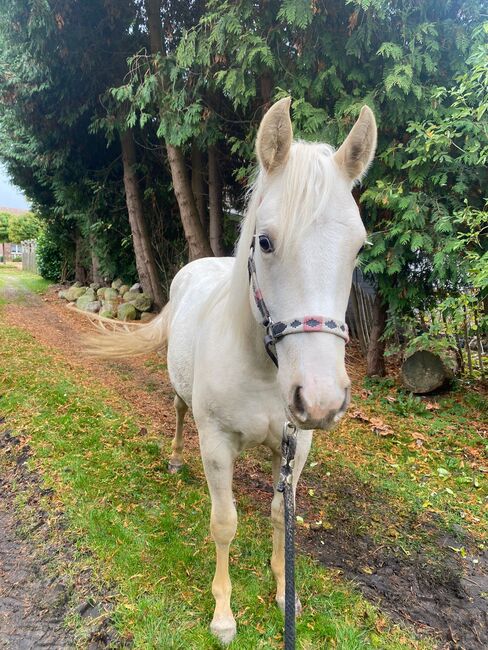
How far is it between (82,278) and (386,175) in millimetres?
13370

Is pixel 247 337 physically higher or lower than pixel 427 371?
higher

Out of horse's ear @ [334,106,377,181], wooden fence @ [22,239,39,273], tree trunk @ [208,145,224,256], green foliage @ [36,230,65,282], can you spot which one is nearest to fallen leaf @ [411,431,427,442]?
horse's ear @ [334,106,377,181]

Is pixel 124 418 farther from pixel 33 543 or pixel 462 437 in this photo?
pixel 462 437

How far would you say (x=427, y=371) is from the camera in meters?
5.05

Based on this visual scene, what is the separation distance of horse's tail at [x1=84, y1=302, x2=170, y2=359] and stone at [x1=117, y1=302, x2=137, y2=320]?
5507 mm

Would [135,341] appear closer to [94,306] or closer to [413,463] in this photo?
[413,463]

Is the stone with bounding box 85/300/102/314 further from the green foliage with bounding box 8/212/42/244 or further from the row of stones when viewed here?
the green foliage with bounding box 8/212/42/244

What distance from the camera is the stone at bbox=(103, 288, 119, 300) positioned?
11508 mm

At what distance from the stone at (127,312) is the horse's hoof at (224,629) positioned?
8302mm

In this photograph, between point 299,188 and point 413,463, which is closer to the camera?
point 299,188

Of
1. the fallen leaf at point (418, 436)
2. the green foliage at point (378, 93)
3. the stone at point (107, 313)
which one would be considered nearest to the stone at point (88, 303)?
the stone at point (107, 313)

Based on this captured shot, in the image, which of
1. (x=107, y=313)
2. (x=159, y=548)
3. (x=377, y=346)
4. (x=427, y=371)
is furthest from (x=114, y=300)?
(x=159, y=548)

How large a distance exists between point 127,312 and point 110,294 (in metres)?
2.17

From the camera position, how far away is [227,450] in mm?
1932
